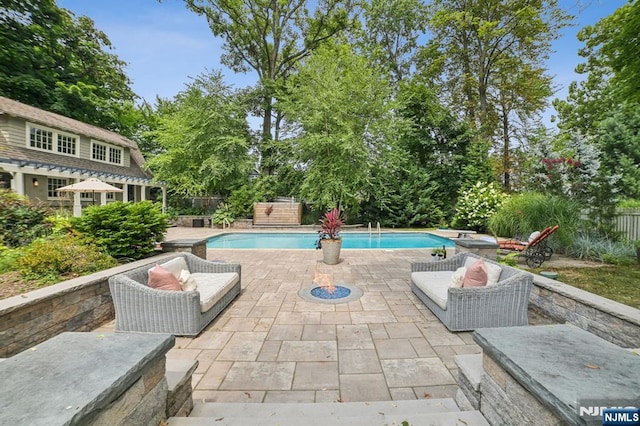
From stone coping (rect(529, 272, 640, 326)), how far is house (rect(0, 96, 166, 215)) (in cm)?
1358

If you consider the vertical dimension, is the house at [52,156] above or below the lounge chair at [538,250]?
above

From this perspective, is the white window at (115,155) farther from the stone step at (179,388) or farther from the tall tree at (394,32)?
the stone step at (179,388)

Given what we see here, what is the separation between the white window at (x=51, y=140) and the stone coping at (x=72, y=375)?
16160 millimetres

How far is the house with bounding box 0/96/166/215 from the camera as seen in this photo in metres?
11.3

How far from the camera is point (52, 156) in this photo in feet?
43.4

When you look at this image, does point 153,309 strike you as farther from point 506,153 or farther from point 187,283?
point 506,153

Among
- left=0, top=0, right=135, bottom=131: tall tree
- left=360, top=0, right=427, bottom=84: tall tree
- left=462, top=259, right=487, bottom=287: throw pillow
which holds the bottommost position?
left=462, top=259, right=487, bottom=287: throw pillow

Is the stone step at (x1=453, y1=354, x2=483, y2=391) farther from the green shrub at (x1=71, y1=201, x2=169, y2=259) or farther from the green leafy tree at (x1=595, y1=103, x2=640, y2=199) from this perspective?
the green leafy tree at (x1=595, y1=103, x2=640, y2=199)

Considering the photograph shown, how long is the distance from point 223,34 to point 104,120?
1066 centimetres

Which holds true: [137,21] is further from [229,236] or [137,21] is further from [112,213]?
[112,213]

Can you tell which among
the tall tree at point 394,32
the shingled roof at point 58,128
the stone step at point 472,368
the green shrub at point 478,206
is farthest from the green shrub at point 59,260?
the tall tree at point 394,32

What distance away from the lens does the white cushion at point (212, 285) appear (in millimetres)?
3384

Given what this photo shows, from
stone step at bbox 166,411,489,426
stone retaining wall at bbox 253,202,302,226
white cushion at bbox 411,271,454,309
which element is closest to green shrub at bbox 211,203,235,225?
stone retaining wall at bbox 253,202,302,226

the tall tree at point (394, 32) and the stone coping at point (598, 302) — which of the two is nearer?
the stone coping at point (598, 302)
